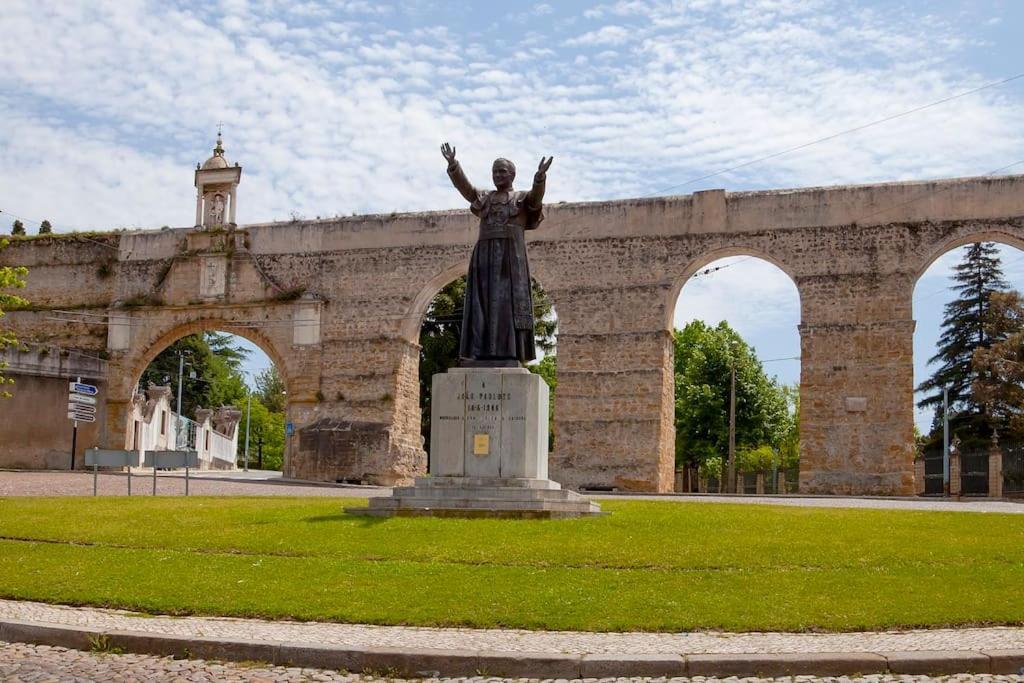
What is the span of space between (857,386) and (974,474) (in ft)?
11.7

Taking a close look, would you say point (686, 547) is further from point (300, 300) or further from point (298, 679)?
point (300, 300)

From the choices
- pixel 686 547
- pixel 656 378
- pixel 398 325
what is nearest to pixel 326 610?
pixel 686 547

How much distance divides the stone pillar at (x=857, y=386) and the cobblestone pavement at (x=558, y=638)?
64.5 ft

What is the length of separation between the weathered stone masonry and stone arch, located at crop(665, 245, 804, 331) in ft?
0.18

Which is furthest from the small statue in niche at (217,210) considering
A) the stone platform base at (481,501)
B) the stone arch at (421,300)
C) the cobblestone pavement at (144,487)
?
the stone platform base at (481,501)

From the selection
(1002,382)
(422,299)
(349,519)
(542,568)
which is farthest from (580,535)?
(1002,382)

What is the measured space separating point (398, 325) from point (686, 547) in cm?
2131

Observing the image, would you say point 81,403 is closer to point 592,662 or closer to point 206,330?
point 206,330

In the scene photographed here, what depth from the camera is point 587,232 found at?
31.1 meters

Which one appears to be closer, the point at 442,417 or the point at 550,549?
the point at 550,549

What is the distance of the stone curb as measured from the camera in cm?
770

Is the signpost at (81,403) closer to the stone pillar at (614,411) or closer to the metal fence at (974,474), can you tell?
the stone pillar at (614,411)

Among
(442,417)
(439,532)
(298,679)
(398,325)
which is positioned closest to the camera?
(298,679)

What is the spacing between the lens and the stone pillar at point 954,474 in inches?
1125
